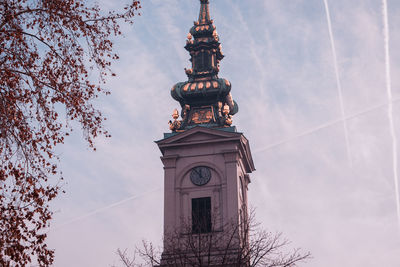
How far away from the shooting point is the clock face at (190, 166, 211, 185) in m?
42.8

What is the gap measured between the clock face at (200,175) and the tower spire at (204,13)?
562 inches

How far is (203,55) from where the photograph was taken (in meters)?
49.8

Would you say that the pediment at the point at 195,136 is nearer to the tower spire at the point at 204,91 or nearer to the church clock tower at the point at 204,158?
the church clock tower at the point at 204,158

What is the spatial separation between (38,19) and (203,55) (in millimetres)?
36193

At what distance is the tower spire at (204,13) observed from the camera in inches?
2076

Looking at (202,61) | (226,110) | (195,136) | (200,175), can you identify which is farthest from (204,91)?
(200,175)

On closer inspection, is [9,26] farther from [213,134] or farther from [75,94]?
[213,134]

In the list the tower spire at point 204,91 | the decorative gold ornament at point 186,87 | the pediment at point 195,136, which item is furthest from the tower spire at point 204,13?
the pediment at point 195,136

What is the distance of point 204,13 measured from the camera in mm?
53812

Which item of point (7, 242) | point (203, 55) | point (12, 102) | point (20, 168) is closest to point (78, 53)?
point (12, 102)

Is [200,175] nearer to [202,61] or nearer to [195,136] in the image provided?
[195,136]

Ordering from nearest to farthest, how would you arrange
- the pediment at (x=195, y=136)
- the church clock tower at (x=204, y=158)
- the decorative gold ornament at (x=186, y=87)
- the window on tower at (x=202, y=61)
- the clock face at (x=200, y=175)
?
the church clock tower at (x=204, y=158), the clock face at (x=200, y=175), the pediment at (x=195, y=136), the decorative gold ornament at (x=186, y=87), the window on tower at (x=202, y=61)

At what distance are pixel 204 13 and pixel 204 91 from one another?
32.0 ft

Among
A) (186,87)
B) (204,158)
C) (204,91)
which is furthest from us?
(186,87)
